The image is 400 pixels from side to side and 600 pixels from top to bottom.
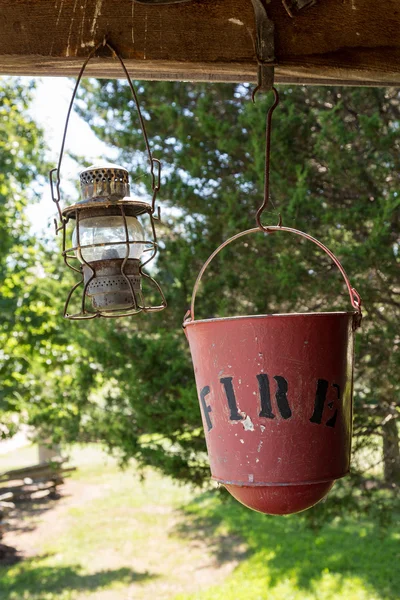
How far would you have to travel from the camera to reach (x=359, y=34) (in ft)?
5.49

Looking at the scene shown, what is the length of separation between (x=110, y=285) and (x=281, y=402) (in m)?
0.56

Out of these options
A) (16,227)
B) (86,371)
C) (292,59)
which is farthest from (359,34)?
(16,227)

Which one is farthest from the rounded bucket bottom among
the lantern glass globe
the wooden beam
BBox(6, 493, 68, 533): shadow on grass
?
BBox(6, 493, 68, 533): shadow on grass

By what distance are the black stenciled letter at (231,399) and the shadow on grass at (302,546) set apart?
3726 millimetres

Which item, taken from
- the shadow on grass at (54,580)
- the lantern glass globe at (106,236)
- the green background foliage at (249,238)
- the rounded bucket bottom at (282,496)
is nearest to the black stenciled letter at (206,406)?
the rounded bucket bottom at (282,496)

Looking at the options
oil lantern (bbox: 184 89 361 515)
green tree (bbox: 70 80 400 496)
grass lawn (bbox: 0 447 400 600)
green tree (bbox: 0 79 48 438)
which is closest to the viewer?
oil lantern (bbox: 184 89 361 515)

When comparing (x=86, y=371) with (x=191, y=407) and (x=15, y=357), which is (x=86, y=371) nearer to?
(x=191, y=407)

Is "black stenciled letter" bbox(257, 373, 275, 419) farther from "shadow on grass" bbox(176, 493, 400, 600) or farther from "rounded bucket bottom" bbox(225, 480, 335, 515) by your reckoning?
"shadow on grass" bbox(176, 493, 400, 600)

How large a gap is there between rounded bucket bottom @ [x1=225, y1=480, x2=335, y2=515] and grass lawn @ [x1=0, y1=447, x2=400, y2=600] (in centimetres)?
366

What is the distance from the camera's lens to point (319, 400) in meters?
1.29

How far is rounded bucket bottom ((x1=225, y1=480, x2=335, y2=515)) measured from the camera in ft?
4.29

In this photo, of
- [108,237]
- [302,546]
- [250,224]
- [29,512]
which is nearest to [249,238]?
[250,224]

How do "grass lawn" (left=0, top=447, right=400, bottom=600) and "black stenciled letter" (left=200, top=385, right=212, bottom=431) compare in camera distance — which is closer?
"black stenciled letter" (left=200, top=385, right=212, bottom=431)

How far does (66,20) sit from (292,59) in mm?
534
